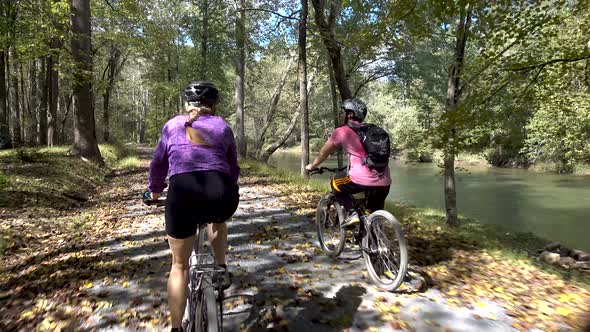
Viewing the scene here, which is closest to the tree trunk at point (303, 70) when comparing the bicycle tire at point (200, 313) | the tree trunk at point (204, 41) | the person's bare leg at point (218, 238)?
the tree trunk at point (204, 41)

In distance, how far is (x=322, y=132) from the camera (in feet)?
147

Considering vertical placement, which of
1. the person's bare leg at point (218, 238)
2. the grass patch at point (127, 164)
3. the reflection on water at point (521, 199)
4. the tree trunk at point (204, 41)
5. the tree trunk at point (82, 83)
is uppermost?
the tree trunk at point (204, 41)

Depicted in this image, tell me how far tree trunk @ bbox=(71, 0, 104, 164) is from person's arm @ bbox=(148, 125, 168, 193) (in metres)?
12.4

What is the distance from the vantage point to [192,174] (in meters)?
2.44

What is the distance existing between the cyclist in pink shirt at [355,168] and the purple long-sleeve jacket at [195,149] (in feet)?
5.41

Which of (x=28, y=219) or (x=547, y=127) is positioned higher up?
(x=547, y=127)

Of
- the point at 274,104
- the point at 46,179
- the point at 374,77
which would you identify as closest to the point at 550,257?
the point at 374,77

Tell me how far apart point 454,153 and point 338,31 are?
29.2 ft

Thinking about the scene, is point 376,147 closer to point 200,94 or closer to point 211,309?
point 200,94

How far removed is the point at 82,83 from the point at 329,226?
12472mm

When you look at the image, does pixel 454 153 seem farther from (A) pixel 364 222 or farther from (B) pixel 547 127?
(B) pixel 547 127

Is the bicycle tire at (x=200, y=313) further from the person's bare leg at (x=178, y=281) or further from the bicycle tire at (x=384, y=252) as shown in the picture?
the bicycle tire at (x=384, y=252)

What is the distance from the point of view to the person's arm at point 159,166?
8.46 ft

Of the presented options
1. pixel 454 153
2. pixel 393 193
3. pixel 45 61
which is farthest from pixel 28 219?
pixel 393 193
